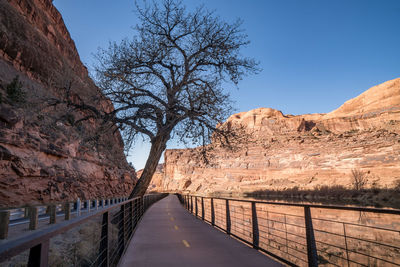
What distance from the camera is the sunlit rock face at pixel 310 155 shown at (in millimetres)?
52672

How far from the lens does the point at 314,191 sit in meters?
53.5

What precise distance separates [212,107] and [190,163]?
9377 centimetres

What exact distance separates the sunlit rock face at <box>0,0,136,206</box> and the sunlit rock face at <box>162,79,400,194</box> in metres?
14.9

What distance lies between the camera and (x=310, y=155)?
67.3m

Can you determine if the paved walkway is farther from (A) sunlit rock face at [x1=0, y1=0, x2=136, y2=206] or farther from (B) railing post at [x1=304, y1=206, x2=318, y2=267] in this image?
(A) sunlit rock face at [x1=0, y1=0, x2=136, y2=206]

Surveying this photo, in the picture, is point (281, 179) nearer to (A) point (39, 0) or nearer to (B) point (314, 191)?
(B) point (314, 191)

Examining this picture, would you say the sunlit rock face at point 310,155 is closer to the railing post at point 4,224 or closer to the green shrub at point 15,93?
the green shrub at point 15,93

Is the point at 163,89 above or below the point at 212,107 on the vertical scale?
above

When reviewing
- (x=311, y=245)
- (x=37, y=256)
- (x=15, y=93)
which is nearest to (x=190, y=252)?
(x=311, y=245)

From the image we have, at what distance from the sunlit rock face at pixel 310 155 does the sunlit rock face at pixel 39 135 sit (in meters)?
14.9

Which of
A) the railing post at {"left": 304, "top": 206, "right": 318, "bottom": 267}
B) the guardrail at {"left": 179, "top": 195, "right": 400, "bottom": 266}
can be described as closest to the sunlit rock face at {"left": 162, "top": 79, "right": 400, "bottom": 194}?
the guardrail at {"left": 179, "top": 195, "right": 400, "bottom": 266}

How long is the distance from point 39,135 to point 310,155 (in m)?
66.7

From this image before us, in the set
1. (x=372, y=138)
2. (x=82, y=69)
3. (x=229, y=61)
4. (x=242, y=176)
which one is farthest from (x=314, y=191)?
(x=82, y=69)

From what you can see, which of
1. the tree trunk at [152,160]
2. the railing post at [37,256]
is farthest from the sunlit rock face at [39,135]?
the railing post at [37,256]
